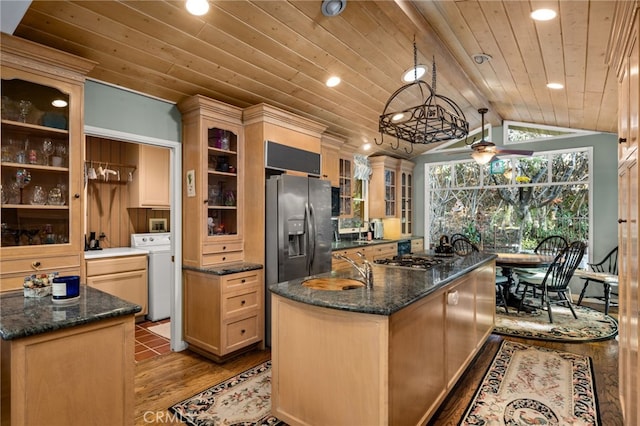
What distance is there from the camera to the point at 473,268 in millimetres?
2885

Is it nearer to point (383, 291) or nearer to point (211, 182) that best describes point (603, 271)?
point (383, 291)

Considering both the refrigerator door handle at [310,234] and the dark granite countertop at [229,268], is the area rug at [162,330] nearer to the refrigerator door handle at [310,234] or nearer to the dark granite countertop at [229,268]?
the dark granite countertop at [229,268]

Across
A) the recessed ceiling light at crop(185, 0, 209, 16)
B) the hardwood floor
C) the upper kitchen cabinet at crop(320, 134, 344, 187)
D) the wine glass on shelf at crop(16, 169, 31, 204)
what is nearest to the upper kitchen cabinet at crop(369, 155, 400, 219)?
the upper kitchen cabinet at crop(320, 134, 344, 187)

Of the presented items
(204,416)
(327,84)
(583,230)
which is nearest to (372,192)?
(327,84)

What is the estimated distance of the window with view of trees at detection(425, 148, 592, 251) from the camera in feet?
18.4

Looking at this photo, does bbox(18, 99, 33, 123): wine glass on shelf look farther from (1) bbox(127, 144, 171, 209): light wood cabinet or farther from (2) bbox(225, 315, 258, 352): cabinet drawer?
(1) bbox(127, 144, 171, 209): light wood cabinet

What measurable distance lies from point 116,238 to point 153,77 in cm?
267

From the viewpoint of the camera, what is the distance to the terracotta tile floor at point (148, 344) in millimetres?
3414

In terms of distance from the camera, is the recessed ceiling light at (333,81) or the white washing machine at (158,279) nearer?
the recessed ceiling light at (333,81)

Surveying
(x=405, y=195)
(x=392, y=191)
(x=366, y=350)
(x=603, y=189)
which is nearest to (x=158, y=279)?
(x=366, y=350)

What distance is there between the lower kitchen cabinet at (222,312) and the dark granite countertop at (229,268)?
4 cm

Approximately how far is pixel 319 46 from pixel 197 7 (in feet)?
3.63

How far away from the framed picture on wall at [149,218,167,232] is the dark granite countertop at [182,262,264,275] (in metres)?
1.84

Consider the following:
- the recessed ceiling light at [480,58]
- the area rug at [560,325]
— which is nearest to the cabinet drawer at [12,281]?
the recessed ceiling light at [480,58]
